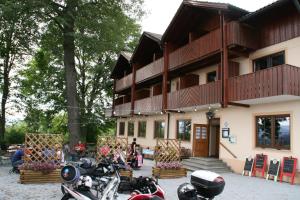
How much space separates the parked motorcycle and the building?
29.9ft

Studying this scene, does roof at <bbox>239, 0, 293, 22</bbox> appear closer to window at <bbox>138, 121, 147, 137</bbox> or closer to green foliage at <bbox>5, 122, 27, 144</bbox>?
window at <bbox>138, 121, 147, 137</bbox>

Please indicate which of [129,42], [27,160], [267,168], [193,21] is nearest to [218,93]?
[267,168]

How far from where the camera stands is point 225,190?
404 inches

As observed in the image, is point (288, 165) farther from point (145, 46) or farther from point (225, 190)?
point (145, 46)

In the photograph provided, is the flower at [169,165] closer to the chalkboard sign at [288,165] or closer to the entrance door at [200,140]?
the chalkboard sign at [288,165]

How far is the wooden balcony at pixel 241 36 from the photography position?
1457 centimetres

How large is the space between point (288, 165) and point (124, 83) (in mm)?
17932

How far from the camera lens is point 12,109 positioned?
95.5 ft

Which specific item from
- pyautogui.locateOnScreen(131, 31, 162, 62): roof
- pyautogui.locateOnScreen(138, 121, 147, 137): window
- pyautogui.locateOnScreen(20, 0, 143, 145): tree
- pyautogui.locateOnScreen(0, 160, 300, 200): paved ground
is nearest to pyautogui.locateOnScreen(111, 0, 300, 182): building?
pyautogui.locateOnScreen(131, 31, 162, 62): roof

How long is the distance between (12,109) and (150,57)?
44.9 feet

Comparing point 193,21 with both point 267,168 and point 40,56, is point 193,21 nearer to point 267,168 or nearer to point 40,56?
point 267,168

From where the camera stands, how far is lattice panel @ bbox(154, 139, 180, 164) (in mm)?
12758

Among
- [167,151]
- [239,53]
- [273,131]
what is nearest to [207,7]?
[239,53]

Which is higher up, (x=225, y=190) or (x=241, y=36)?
(x=241, y=36)
